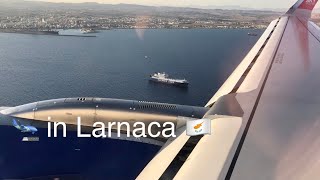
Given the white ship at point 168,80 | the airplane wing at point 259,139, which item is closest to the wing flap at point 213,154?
the airplane wing at point 259,139

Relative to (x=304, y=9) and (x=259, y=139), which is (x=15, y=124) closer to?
(x=259, y=139)

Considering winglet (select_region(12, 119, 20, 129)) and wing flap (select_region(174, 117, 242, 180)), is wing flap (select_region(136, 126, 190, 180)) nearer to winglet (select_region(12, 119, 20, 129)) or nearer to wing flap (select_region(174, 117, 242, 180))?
wing flap (select_region(174, 117, 242, 180))

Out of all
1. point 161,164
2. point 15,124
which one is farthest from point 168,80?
point 161,164

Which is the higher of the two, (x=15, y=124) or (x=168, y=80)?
(x=15, y=124)

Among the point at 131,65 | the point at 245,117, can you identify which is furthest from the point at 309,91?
the point at 131,65

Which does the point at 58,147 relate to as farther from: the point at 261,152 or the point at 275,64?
the point at 275,64

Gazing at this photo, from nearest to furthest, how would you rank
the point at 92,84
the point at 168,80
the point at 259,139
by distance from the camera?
1. the point at 259,139
2. the point at 92,84
3. the point at 168,80
